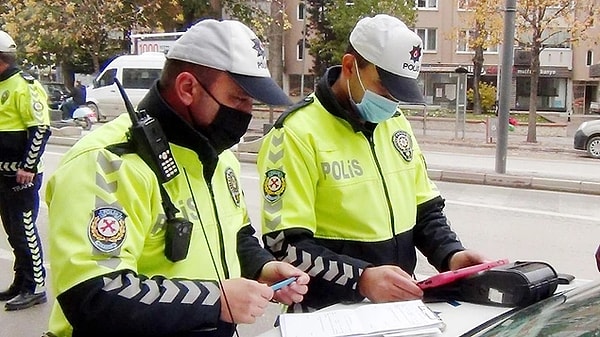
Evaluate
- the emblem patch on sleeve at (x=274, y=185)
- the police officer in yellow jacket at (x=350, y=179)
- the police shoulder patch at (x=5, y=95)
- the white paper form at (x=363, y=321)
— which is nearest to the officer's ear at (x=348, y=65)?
the police officer in yellow jacket at (x=350, y=179)

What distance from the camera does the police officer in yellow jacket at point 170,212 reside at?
1637 millimetres

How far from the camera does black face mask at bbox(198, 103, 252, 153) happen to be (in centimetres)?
192

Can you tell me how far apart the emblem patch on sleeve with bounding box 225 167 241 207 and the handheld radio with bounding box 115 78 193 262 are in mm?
285

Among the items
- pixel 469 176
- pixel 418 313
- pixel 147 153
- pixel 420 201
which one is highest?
pixel 147 153

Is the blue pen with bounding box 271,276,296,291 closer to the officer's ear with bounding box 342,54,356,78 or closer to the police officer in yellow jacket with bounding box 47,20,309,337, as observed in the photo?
the police officer in yellow jacket with bounding box 47,20,309,337

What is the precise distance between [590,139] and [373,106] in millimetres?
14953

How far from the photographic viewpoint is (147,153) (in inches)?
69.6

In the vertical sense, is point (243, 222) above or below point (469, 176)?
above

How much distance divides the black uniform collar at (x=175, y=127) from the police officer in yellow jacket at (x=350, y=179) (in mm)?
488

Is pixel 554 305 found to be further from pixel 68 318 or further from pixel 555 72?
pixel 555 72

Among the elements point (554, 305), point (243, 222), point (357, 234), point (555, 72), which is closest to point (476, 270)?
point (554, 305)

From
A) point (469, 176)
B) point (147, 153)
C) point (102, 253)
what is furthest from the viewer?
point (469, 176)

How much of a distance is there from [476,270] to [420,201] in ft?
1.89

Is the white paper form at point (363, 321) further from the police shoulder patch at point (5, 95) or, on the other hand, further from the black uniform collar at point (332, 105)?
the police shoulder patch at point (5, 95)
